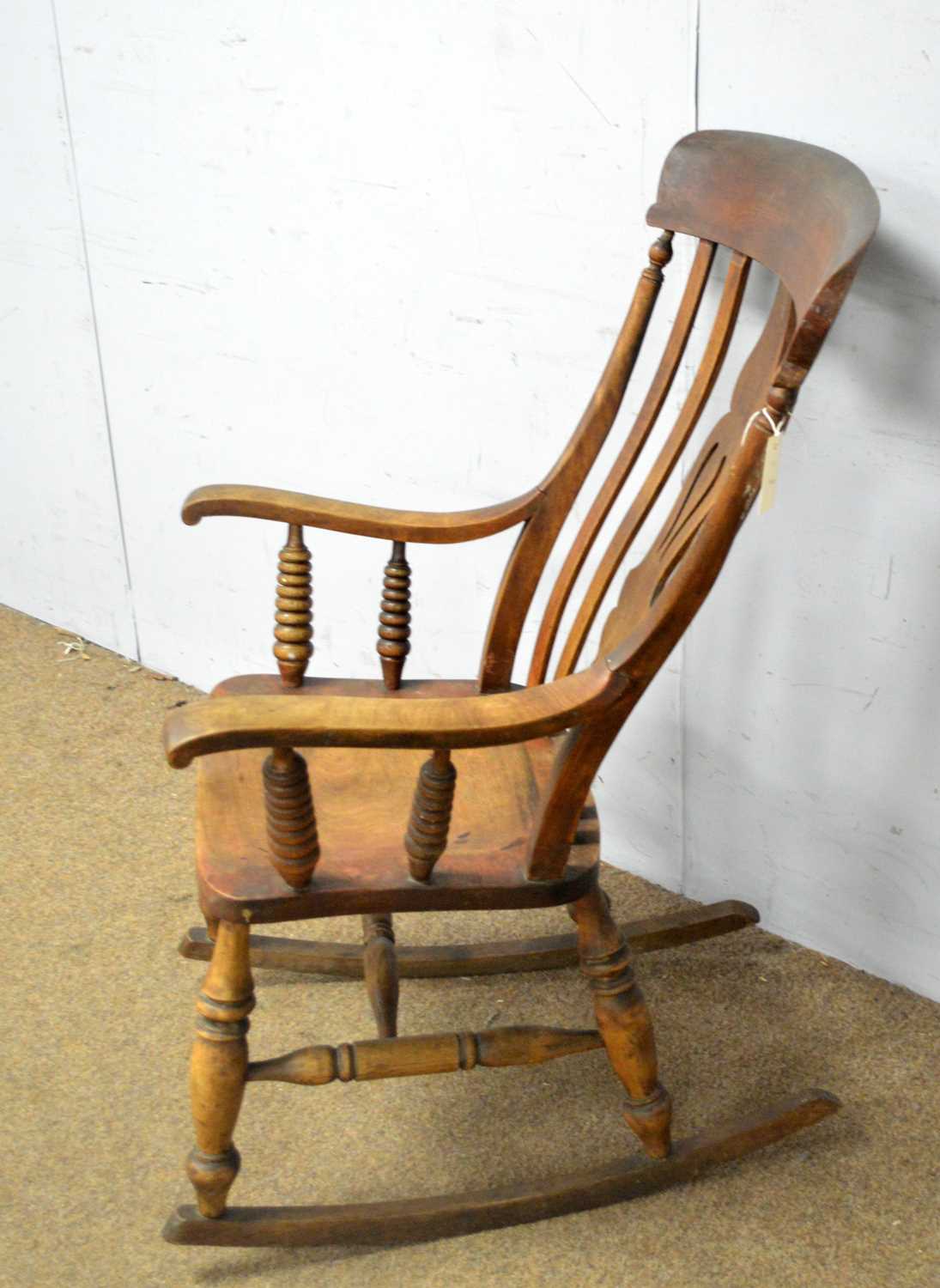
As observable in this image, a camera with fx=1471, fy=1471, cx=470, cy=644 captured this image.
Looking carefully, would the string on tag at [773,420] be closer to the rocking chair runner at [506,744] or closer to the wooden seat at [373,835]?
the rocking chair runner at [506,744]

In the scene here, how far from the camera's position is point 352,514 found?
62.0 inches

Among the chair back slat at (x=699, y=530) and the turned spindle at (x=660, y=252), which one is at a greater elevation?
the turned spindle at (x=660, y=252)

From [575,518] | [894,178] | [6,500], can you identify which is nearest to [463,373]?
[575,518]

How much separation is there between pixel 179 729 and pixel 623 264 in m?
0.88

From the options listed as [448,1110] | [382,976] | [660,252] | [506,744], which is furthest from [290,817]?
[660,252]

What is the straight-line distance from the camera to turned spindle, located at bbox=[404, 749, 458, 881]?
1.28m

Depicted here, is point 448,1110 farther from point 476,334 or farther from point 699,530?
point 476,334

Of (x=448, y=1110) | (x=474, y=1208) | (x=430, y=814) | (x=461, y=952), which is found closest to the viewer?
(x=430, y=814)

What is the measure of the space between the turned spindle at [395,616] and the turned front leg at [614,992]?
0.34m

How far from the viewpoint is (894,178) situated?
151 centimetres

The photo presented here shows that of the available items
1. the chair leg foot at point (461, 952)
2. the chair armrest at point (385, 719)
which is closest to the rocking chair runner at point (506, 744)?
the chair armrest at point (385, 719)

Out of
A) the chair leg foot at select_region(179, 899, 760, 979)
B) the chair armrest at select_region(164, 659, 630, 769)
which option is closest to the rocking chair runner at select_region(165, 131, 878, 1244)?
the chair armrest at select_region(164, 659, 630, 769)

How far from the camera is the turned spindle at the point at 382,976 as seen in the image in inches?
67.3

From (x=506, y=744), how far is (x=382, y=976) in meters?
0.44
